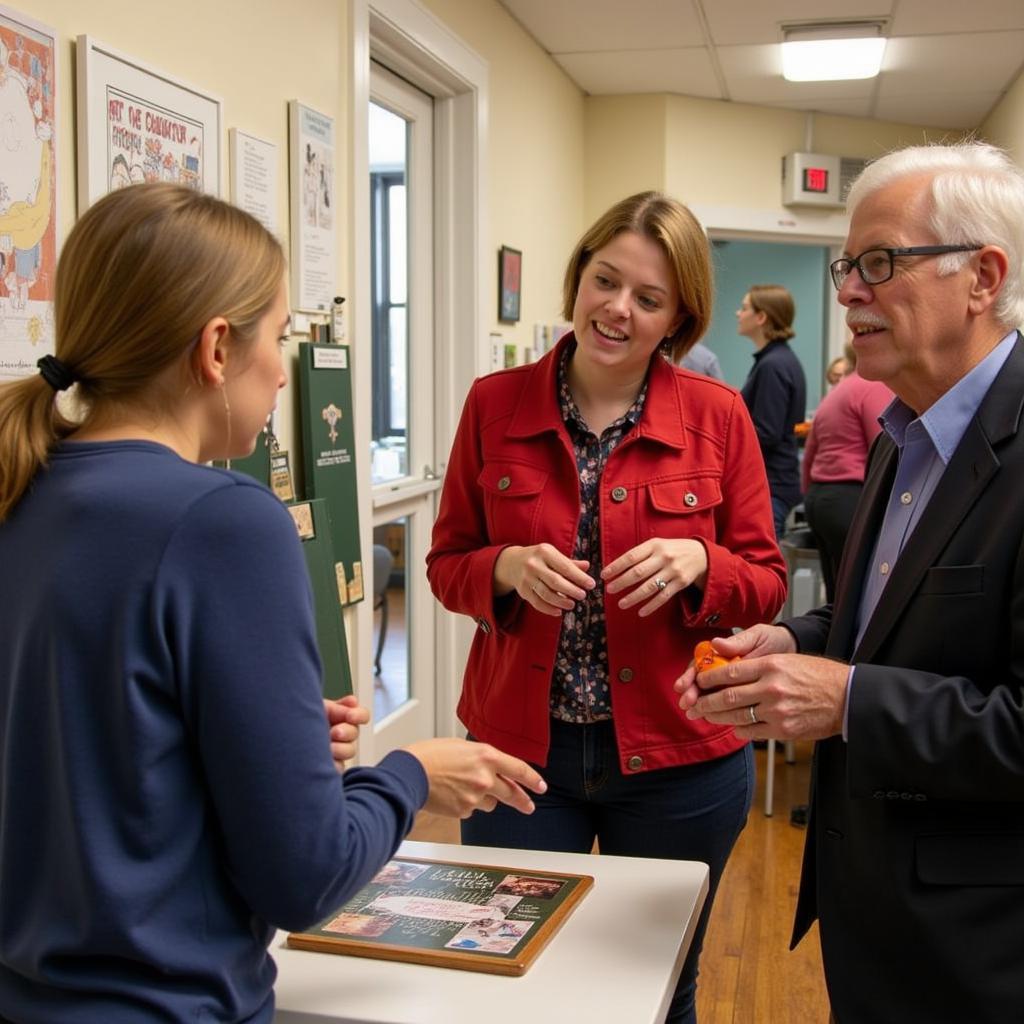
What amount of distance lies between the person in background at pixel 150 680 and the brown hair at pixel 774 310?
4.29 m

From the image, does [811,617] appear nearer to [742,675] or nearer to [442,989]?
[742,675]

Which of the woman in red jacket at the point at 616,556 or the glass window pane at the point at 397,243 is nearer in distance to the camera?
the woman in red jacket at the point at 616,556

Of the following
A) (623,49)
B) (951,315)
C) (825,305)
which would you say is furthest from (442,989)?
(825,305)

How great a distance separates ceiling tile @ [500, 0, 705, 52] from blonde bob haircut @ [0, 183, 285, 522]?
419cm

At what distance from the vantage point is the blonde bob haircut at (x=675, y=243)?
1.86 meters

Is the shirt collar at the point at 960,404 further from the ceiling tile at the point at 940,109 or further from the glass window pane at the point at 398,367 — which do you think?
the ceiling tile at the point at 940,109

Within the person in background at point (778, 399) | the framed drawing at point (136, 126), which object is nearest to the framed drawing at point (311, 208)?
the framed drawing at point (136, 126)

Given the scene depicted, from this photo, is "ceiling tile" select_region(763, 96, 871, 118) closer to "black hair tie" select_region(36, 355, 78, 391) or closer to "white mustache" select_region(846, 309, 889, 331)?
"white mustache" select_region(846, 309, 889, 331)

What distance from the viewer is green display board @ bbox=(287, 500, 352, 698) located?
3.03 m

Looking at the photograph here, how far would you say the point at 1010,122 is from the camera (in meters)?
6.20

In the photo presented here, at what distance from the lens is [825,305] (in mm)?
7863

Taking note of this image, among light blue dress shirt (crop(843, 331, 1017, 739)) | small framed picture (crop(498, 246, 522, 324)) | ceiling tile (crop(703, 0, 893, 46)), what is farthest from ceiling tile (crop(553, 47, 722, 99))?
light blue dress shirt (crop(843, 331, 1017, 739))

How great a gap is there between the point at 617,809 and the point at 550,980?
60cm

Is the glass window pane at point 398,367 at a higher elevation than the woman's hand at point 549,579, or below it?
higher
